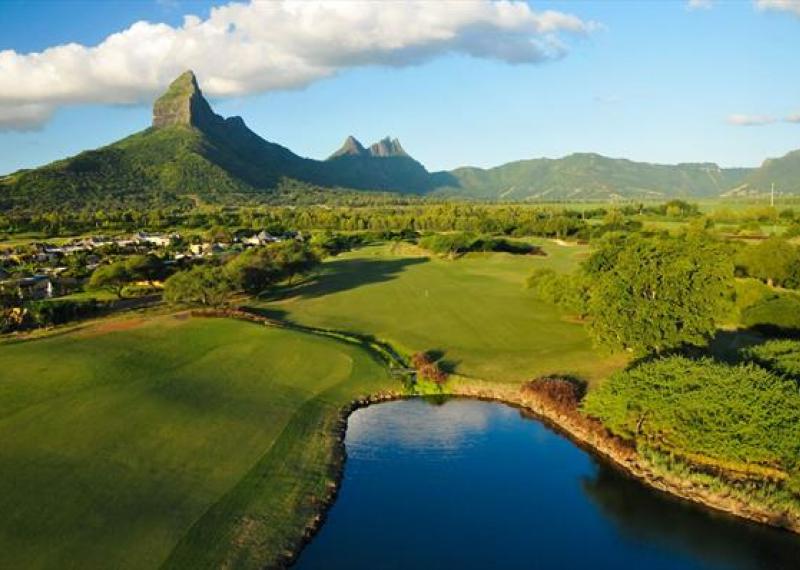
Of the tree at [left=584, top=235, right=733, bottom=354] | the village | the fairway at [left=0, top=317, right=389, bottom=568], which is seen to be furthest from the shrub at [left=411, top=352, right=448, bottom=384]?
the village

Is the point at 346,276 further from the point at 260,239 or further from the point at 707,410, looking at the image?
the point at 707,410

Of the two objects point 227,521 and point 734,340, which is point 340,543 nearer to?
point 227,521

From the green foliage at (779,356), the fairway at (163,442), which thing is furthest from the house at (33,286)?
the green foliage at (779,356)

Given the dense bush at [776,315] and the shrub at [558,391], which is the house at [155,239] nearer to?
the shrub at [558,391]

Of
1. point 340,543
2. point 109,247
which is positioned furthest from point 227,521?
point 109,247

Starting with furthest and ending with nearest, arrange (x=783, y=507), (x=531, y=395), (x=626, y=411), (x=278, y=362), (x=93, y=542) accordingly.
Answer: (x=278, y=362) < (x=531, y=395) < (x=626, y=411) < (x=783, y=507) < (x=93, y=542)

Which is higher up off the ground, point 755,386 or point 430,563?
point 755,386
